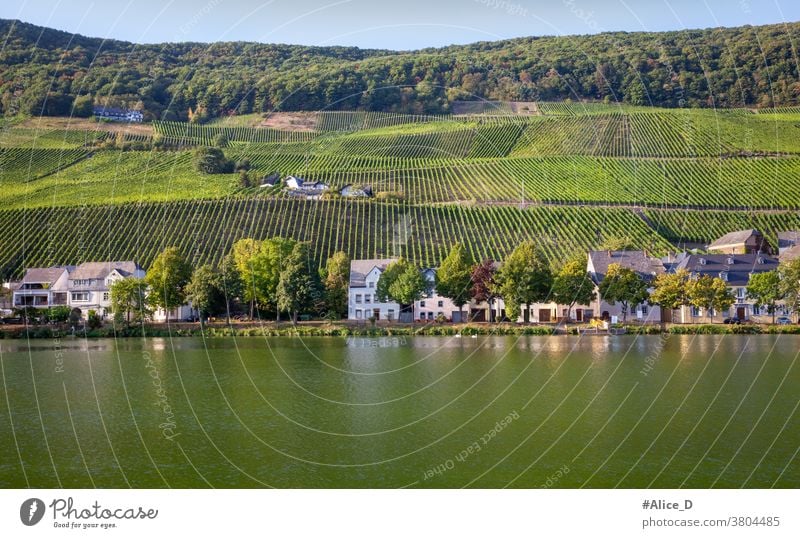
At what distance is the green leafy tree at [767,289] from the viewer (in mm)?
54188

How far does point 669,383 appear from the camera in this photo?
94.1 feet

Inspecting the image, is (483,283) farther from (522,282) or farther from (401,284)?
(401,284)

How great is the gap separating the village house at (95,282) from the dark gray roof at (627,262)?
35.6 metres

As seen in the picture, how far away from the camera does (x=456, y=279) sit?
190 ft

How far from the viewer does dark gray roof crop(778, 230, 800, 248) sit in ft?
229

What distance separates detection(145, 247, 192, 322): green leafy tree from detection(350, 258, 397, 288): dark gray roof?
1261 centimetres

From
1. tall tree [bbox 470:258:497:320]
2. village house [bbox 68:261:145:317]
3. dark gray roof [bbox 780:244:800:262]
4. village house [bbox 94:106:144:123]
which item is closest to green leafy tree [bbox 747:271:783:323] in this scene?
dark gray roof [bbox 780:244:800:262]

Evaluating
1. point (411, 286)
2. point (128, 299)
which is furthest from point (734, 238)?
point (128, 299)

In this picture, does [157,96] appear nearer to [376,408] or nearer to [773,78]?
[773,78]

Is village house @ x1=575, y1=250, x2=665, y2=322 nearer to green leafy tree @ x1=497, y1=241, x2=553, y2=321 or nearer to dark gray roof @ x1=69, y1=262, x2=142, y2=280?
green leafy tree @ x1=497, y1=241, x2=553, y2=321

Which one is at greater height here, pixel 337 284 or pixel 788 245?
pixel 788 245

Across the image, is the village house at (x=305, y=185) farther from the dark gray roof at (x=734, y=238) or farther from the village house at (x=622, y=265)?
the dark gray roof at (x=734, y=238)

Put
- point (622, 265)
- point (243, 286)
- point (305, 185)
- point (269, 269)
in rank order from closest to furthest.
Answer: point (243, 286), point (269, 269), point (622, 265), point (305, 185)

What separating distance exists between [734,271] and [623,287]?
1329 cm
